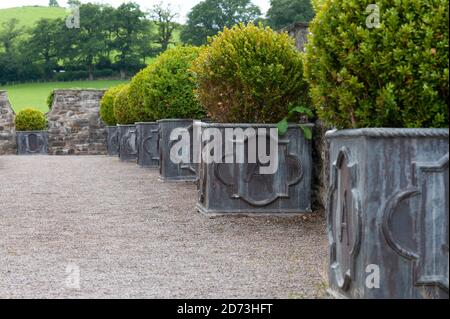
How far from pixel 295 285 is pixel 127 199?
210 inches

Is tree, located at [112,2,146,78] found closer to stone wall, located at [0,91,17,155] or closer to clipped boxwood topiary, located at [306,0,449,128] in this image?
stone wall, located at [0,91,17,155]

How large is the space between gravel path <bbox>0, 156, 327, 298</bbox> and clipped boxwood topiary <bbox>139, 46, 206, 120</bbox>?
255 centimetres

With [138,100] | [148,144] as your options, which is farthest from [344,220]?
[138,100]

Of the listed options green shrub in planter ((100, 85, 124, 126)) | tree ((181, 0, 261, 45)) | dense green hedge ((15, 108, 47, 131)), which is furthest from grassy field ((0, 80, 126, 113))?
green shrub in planter ((100, 85, 124, 126))

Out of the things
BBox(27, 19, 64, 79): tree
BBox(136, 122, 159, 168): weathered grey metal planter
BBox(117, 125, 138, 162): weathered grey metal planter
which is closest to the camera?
BBox(136, 122, 159, 168): weathered grey metal planter

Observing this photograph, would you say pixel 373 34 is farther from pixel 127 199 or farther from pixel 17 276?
pixel 127 199

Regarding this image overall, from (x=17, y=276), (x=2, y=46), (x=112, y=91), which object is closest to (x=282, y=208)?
(x=17, y=276)

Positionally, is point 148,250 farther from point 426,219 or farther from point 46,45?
point 46,45

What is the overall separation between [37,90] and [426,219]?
5494 centimetres

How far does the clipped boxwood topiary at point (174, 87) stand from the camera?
39.2 feet

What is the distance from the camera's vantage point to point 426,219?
354cm

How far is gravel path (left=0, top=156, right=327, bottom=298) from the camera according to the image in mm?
4398

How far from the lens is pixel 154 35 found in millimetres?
57438

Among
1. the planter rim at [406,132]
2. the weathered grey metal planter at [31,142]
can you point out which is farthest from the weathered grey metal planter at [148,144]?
the weathered grey metal planter at [31,142]
